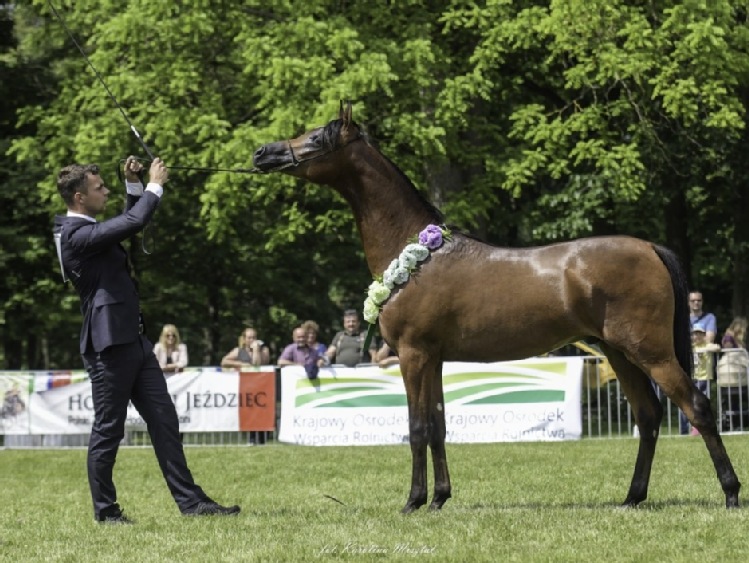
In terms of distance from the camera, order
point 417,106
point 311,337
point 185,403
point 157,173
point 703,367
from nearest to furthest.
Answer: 1. point 157,173
2. point 703,367
3. point 185,403
4. point 311,337
5. point 417,106

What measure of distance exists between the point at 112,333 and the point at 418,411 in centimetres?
230

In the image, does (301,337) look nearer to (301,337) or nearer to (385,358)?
(301,337)

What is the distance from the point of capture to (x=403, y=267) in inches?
366

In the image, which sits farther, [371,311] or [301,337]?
[301,337]

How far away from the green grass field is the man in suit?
0.37 metres

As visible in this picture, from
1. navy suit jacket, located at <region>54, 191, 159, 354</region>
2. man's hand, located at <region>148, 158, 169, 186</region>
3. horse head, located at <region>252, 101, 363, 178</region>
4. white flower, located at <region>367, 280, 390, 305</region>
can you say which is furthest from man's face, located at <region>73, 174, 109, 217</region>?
white flower, located at <region>367, 280, 390, 305</region>

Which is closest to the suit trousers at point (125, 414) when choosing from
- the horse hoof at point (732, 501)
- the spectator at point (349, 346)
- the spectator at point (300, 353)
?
the horse hoof at point (732, 501)

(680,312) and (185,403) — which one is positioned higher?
(680,312)

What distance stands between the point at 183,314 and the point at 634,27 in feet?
57.9

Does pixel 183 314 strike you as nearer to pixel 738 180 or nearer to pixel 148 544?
pixel 738 180

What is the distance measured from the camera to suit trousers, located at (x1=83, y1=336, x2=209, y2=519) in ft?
29.5

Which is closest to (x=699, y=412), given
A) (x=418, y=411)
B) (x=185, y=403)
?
(x=418, y=411)

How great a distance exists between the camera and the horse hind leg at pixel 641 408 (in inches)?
373

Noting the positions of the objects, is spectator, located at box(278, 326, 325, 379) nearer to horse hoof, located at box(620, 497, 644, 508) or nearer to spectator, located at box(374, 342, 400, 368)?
spectator, located at box(374, 342, 400, 368)
